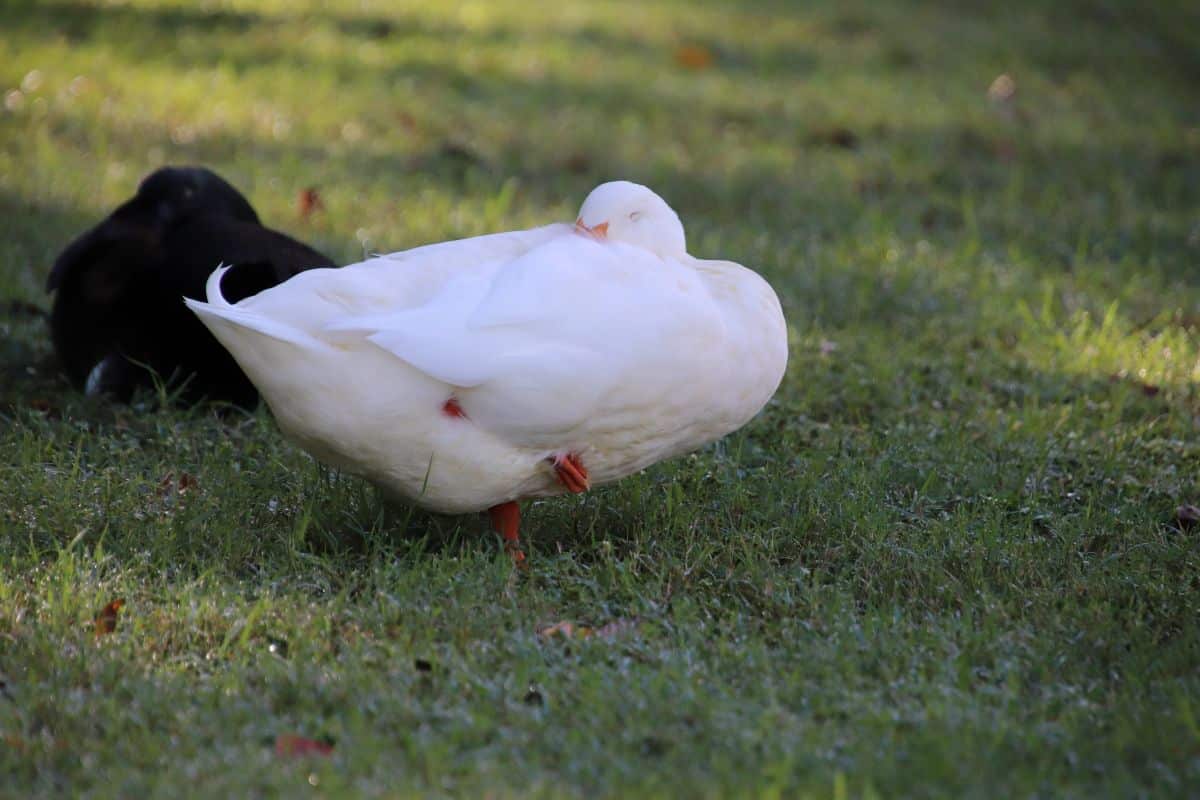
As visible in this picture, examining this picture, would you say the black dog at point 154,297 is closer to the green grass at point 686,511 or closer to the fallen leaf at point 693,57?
the green grass at point 686,511

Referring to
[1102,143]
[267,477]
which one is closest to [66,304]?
[267,477]

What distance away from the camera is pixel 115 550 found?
284 cm

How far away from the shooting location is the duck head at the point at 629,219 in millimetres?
2893

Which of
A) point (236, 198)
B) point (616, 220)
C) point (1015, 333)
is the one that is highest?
point (616, 220)

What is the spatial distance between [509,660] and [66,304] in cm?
199

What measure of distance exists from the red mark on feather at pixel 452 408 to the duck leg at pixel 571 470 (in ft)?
0.71

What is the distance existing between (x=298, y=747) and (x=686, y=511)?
118cm

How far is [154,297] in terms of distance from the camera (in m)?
3.82

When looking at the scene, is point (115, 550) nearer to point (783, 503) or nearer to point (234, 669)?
point (234, 669)

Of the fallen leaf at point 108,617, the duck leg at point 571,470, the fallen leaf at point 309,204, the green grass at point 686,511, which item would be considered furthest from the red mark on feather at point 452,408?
the fallen leaf at point 309,204

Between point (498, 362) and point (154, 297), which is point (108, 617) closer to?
point (498, 362)

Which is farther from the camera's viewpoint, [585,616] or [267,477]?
[267,477]

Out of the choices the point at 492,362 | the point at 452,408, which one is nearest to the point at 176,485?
the point at 452,408

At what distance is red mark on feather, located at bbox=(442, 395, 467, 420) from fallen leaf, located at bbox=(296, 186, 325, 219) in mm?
2743
